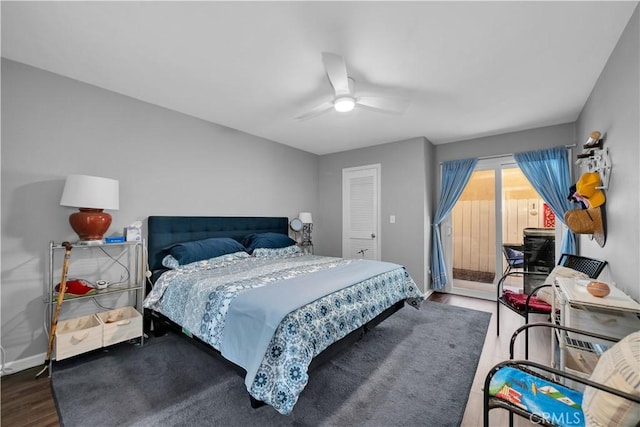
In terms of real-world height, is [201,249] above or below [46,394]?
above

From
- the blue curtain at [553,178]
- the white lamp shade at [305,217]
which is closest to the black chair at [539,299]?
the blue curtain at [553,178]

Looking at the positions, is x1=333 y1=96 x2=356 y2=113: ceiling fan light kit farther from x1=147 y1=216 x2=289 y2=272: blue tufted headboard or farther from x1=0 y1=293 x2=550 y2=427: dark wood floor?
x1=0 y1=293 x2=550 y2=427: dark wood floor

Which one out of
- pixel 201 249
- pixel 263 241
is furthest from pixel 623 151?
pixel 201 249

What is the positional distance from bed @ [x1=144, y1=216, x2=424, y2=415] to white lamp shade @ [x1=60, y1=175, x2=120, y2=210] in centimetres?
68

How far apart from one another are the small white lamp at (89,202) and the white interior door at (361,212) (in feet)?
11.6

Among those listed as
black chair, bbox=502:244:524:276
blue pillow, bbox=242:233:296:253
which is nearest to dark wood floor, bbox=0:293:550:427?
black chair, bbox=502:244:524:276

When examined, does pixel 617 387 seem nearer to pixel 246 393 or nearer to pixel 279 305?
pixel 279 305

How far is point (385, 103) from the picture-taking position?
2562 mm

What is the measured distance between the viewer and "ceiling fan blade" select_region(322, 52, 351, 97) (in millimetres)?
1858

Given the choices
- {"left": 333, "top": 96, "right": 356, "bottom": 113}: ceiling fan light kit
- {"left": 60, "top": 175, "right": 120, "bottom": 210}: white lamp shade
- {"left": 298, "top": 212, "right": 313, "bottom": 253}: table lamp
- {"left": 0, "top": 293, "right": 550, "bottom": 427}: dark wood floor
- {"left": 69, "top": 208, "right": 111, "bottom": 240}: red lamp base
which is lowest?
{"left": 0, "top": 293, "right": 550, "bottom": 427}: dark wood floor

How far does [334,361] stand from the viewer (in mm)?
2402

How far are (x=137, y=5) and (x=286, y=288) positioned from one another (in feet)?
6.95

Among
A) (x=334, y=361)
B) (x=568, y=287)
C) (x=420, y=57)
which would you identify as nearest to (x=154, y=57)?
(x=420, y=57)

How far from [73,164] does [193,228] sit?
130 centimetres
